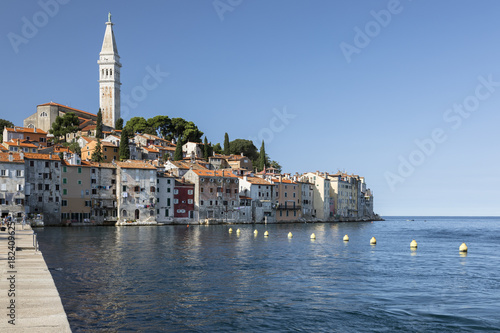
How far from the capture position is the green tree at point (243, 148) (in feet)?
463

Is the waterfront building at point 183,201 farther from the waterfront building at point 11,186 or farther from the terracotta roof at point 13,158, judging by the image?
the terracotta roof at point 13,158

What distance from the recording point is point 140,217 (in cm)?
8688

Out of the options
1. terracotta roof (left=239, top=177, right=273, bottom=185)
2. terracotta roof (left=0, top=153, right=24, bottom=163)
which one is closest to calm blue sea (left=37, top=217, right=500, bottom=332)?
terracotta roof (left=0, top=153, right=24, bottom=163)

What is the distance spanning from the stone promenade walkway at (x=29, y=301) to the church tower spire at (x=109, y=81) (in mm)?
129276

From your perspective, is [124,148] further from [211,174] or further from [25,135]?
[25,135]

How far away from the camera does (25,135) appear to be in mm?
107938

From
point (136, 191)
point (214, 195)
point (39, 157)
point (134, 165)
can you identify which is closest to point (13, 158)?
point (39, 157)

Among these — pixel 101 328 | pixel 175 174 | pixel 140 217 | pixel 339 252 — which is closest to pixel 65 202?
pixel 140 217

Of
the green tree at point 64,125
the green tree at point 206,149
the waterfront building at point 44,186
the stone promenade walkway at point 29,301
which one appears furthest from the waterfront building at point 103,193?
the stone promenade walkway at point 29,301

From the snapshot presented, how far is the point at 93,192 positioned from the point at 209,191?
2257 cm

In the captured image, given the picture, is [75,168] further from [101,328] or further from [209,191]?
[101,328]

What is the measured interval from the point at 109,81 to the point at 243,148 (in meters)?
45.1

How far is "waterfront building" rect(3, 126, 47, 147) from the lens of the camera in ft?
346

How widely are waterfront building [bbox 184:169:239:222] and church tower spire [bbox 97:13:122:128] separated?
57.9 metres
